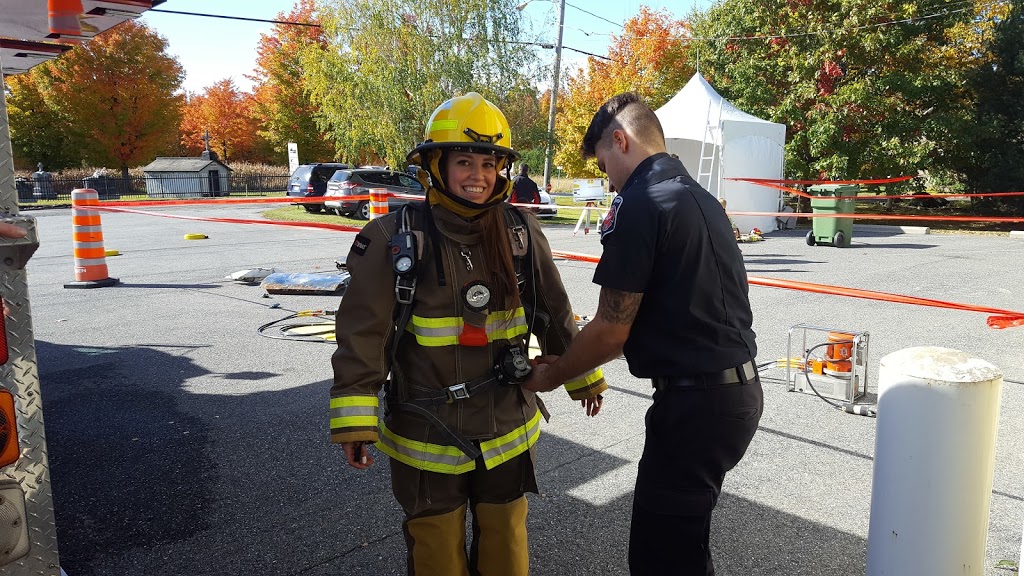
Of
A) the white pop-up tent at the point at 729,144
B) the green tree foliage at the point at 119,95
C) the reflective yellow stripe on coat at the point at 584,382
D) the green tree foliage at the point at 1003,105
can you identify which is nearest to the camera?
the reflective yellow stripe on coat at the point at 584,382

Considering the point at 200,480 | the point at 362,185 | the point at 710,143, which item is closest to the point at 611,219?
the point at 200,480

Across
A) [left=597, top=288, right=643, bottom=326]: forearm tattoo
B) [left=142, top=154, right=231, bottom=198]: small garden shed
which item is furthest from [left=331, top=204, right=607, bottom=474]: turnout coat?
[left=142, top=154, right=231, bottom=198]: small garden shed

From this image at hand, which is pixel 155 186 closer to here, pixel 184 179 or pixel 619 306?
pixel 184 179

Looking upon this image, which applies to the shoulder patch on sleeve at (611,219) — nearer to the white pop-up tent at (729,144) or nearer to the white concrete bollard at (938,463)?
the white concrete bollard at (938,463)

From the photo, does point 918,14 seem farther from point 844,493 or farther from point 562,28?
point 844,493

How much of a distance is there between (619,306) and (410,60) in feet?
75.1

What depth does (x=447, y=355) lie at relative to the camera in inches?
96.1

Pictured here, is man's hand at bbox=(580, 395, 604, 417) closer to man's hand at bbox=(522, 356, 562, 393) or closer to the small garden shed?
man's hand at bbox=(522, 356, 562, 393)

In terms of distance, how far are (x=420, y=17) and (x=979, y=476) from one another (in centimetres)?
2349

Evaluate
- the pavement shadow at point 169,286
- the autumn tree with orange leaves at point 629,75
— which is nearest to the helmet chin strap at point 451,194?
the pavement shadow at point 169,286

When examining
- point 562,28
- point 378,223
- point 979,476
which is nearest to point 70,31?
point 378,223

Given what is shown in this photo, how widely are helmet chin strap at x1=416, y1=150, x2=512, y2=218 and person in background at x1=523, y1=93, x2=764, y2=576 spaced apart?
0.40 m

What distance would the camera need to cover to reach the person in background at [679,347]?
7.54 ft

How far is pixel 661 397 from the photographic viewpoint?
2.39 metres
